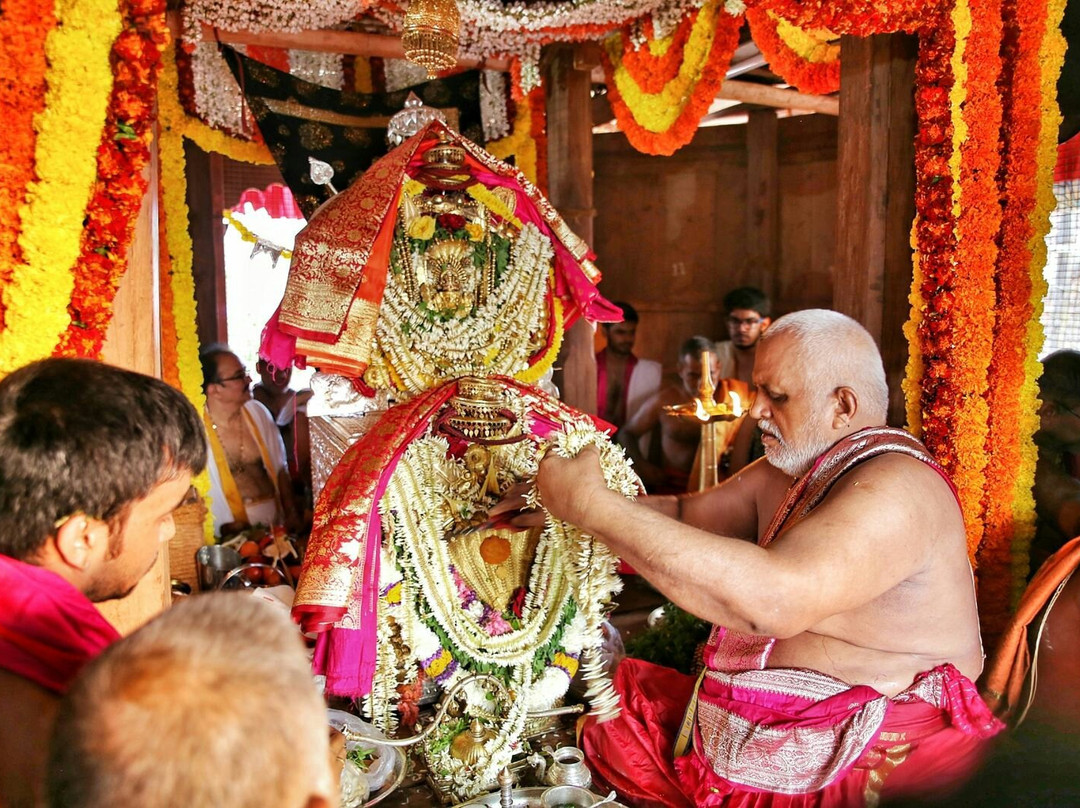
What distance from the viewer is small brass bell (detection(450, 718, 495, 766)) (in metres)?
2.66

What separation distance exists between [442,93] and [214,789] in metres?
5.55

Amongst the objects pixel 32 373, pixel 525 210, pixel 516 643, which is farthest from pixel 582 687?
pixel 32 373

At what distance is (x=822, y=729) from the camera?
2.10 meters

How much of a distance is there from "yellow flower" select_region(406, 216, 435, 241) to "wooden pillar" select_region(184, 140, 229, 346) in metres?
4.89

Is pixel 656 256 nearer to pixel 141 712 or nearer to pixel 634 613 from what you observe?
pixel 634 613

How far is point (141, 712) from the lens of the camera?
2.79 feet

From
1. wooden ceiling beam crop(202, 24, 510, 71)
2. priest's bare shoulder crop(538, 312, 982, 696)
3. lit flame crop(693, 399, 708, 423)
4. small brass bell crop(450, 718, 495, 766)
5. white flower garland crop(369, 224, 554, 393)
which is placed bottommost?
small brass bell crop(450, 718, 495, 766)

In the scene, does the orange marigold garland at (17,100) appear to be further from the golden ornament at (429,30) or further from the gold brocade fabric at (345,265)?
the golden ornament at (429,30)

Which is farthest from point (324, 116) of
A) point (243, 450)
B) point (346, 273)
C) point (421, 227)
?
point (346, 273)

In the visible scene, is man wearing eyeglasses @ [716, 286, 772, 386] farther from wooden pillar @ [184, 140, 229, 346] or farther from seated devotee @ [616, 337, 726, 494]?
wooden pillar @ [184, 140, 229, 346]

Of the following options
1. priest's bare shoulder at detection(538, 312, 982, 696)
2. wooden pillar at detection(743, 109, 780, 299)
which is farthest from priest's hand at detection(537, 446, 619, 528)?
wooden pillar at detection(743, 109, 780, 299)

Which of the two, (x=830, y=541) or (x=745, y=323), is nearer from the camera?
(x=830, y=541)

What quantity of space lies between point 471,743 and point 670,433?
14.6ft

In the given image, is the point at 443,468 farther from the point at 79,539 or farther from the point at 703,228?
the point at 703,228
